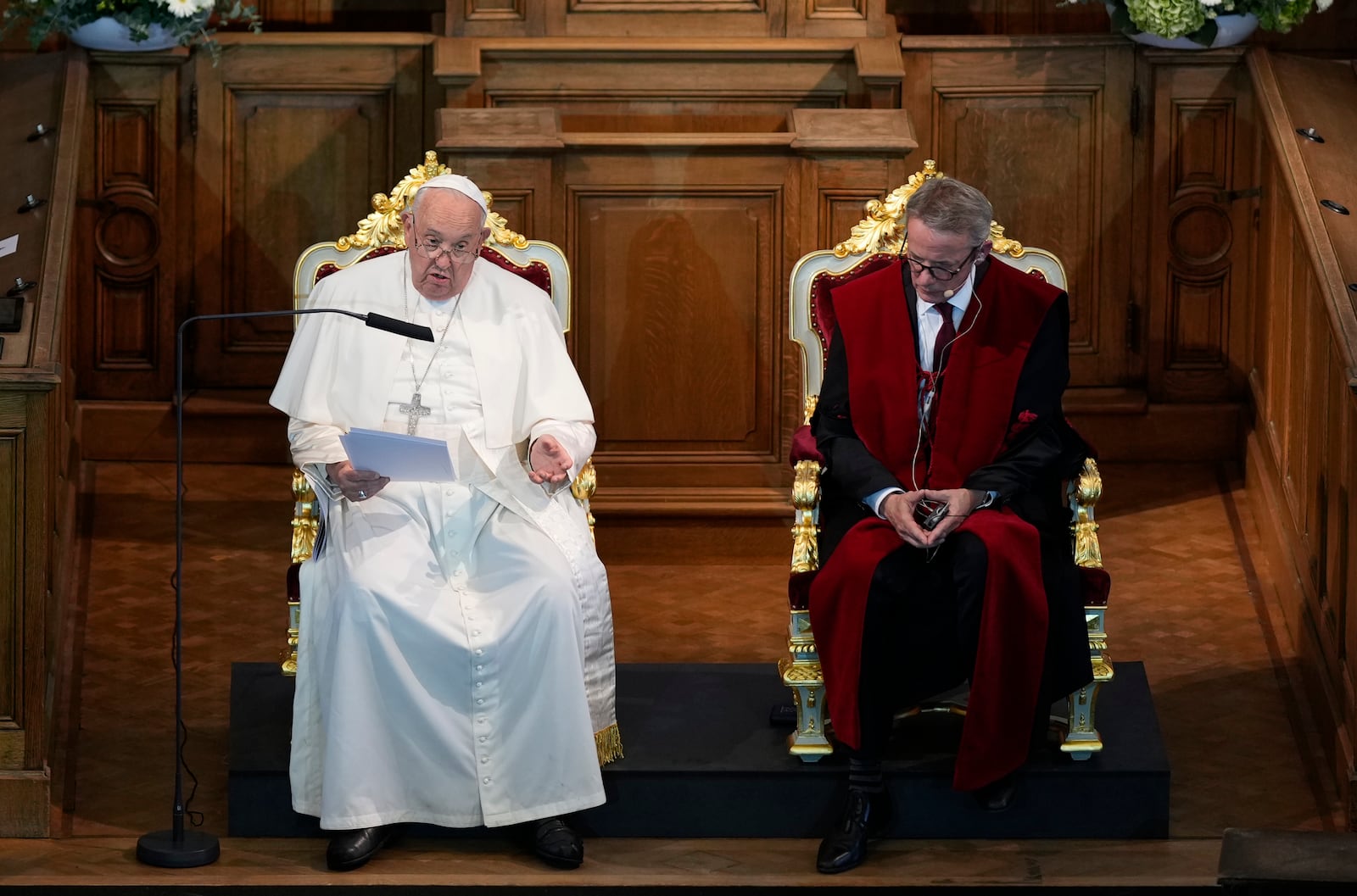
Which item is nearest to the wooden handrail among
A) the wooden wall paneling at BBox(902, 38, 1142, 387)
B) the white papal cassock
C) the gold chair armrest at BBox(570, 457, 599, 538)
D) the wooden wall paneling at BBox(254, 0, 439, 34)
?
the wooden wall paneling at BBox(902, 38, 1142, 387)

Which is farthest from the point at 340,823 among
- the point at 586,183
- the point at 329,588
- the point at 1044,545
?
the point at 586,183

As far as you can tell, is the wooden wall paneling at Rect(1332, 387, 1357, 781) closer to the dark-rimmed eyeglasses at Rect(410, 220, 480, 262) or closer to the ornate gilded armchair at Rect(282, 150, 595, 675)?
the ornate gilded armchair at Rect(282, 150, 595, 675)

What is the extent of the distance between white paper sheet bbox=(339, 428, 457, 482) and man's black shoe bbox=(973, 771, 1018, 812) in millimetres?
1290

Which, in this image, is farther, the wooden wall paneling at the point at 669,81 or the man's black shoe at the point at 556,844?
the wooden wall paneling at the point at 669,81

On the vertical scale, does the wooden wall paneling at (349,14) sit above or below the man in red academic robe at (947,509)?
above

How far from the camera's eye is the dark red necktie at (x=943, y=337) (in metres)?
4.96

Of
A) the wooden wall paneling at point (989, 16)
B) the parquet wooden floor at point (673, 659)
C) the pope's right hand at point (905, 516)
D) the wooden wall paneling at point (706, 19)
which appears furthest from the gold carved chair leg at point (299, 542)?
the wooden wall paneling at point (989, 16)

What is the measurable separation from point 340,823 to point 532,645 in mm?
530

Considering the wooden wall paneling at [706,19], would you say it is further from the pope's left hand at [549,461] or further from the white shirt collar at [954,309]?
the pope's left hand at [549,461]

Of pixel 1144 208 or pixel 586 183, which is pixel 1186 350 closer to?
pixel 1144 208

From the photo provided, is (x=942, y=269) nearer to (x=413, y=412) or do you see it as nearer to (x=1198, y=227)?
(x=413, y=412)


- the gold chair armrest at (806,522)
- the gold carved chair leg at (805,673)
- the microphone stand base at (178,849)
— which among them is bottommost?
the microphone stand base at (178,849)

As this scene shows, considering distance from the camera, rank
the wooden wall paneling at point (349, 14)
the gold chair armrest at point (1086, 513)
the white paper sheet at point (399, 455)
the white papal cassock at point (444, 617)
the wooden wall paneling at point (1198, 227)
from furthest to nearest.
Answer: the wooden wall paneling at point (349, 14) → the wooden wall paneling at point (1198, 227) → the gold chair armrest at point (1086, 513) → the white papal cassock at point (444, 617) → the white paper sheet at point (399, 455)

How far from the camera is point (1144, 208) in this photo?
277 inches
